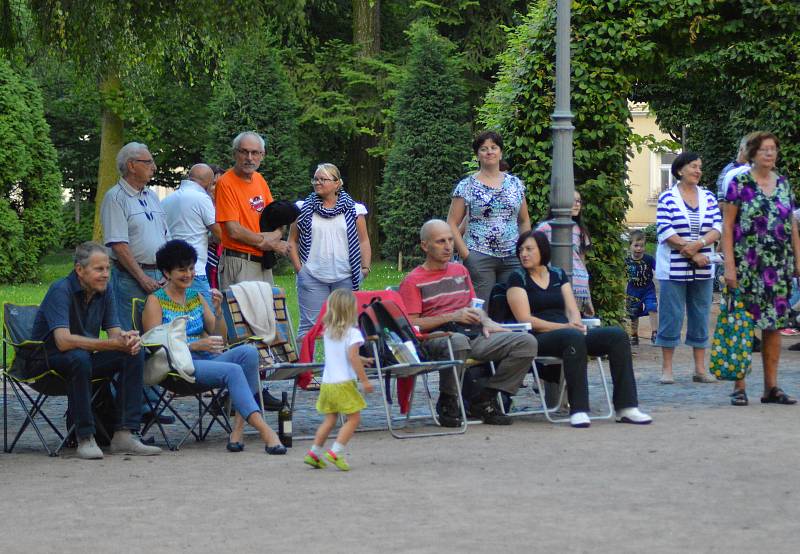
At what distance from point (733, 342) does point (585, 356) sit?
142cm

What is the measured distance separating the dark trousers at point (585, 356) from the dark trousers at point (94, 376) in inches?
111

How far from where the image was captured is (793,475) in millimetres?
7656

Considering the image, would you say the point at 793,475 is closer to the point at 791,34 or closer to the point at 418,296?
the point at 418,296

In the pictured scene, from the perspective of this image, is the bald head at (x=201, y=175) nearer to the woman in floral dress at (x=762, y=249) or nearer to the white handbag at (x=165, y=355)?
the white handbag at (x=165, y=355)

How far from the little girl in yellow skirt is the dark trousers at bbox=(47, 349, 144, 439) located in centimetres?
118

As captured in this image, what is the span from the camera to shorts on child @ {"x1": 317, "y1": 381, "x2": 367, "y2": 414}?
8352mm

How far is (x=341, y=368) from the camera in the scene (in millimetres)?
8430

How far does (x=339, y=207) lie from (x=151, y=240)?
1.54 m

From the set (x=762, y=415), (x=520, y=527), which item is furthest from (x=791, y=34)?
(x=520, y=527)

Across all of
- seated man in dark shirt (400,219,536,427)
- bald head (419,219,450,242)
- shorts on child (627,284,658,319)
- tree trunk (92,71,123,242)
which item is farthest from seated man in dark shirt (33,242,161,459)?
tree trunk (92,71,123,242)

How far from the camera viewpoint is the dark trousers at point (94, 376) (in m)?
8.58

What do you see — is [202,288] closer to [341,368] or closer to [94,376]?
[94,376]

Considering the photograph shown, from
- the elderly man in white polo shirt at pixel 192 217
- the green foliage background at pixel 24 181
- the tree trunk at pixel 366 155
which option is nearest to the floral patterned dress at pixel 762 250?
the elderly man in white polo shirt at pixel 192 217

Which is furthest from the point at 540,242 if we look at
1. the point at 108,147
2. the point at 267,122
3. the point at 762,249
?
the point at 108,147
